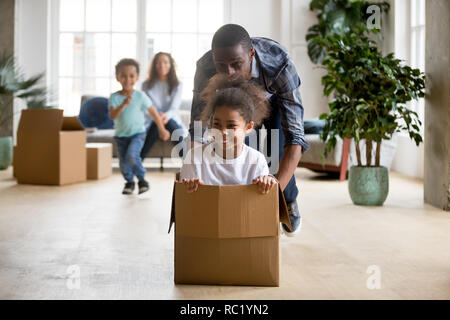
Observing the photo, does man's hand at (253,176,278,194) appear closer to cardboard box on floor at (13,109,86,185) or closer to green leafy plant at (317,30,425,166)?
green leafy plant at (317,30,425,166)

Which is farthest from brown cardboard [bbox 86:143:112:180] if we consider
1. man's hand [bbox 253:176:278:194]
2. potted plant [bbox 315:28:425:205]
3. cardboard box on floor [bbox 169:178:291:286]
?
man's hand [bbox 253:176:278:194]

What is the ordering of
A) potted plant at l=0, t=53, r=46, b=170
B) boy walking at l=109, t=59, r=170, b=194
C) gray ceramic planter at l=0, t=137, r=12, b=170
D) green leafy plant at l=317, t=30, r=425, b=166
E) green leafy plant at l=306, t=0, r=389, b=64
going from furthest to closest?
green leafy plant at l=306, t=0, r=389, b=64
gray ceramic planter at l=0, t=137, r=12, b=170
potted plant at l=0, t=53, r=46, b=170
boy walking at l=109, t=59, r=170, b=194
green leafy plant at l=317, t=30, r=425, b=166

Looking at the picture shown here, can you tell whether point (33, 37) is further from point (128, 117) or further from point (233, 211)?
point (233, 211)

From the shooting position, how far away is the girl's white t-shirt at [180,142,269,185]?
86.6 inches

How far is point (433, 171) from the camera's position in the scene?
13.4 feet

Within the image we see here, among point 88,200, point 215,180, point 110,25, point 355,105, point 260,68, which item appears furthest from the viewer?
point 110,25

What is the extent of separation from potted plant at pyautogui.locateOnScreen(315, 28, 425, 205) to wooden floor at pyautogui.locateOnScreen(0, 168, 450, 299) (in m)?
0.18

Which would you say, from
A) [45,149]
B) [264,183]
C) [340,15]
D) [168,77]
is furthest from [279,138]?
[340,15]

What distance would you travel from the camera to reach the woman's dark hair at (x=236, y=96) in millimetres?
2203

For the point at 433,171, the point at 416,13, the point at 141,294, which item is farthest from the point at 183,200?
the point at 416,13

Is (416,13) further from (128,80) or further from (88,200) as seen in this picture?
(88,200)

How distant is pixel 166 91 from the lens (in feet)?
19.8

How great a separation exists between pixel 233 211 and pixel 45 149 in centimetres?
342
